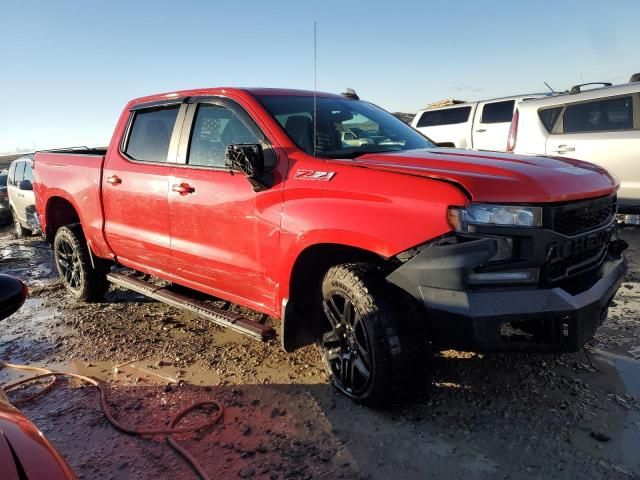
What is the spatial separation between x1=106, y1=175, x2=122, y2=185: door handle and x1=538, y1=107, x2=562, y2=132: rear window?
5.85 m

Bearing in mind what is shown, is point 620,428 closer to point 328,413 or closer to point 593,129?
point 328,413

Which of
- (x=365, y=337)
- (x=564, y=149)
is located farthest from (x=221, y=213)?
(x=564, y=149)

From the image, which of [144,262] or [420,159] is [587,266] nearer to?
[420,159]

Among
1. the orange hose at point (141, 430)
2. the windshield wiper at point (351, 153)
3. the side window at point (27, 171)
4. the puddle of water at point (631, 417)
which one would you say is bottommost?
the orange hose at point (141, 430)

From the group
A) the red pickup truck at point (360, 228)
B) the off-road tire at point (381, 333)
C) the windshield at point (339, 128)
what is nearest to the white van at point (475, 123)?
the windshield at point (339, 128)

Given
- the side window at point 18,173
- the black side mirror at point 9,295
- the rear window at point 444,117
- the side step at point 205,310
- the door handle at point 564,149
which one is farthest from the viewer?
the rear window at point 444,117

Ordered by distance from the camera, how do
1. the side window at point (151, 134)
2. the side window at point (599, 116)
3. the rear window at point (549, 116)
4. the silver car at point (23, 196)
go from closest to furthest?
1. the side window at point (151, 134)
2. the side window at point (599, 116)
3. the rear window at point (549, 116)
4. the silver car at point (23, 196)

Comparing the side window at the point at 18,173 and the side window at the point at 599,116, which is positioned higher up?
the side window at the point at 599,116

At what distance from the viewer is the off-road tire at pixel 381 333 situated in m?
2.75

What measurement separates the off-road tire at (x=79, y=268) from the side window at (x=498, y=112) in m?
8.79

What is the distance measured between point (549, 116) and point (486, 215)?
230 inches

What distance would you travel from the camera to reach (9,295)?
1.70 metres

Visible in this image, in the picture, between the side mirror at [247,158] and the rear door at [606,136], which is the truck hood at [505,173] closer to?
the side mirror at [247,158]

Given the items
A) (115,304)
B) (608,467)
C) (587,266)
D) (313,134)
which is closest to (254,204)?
(313,134)
